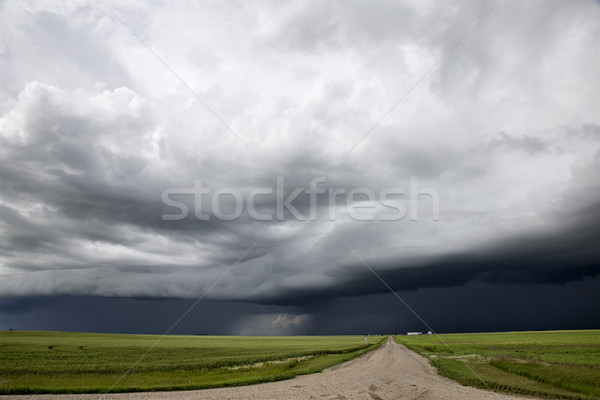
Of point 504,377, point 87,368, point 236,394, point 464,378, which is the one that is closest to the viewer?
point 236,394

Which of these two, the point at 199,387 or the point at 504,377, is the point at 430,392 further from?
the point at 199,387

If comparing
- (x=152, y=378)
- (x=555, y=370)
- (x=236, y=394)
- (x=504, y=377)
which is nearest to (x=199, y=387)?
(x=236, y=394)

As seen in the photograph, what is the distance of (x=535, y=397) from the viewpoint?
21.6 meters

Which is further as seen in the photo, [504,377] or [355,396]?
[504,377]

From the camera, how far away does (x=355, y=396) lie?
70.8ft

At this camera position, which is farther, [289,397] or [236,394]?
[236,394]

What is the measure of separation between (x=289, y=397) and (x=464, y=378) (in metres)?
14.1

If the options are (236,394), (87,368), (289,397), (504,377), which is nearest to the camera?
(289,397)

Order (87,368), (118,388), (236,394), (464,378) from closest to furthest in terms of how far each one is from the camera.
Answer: (236,394), (118,388), (464,378), (87,368)

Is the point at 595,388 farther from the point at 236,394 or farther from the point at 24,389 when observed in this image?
the point at 24,389

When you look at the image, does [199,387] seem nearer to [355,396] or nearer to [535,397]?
[355,396]

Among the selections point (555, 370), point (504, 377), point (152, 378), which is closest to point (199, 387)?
point (152, 378)

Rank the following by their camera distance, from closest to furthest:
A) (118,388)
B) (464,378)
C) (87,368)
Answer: (118,388) < (464,378) < (87,368)

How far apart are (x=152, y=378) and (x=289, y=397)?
48.1 ft
